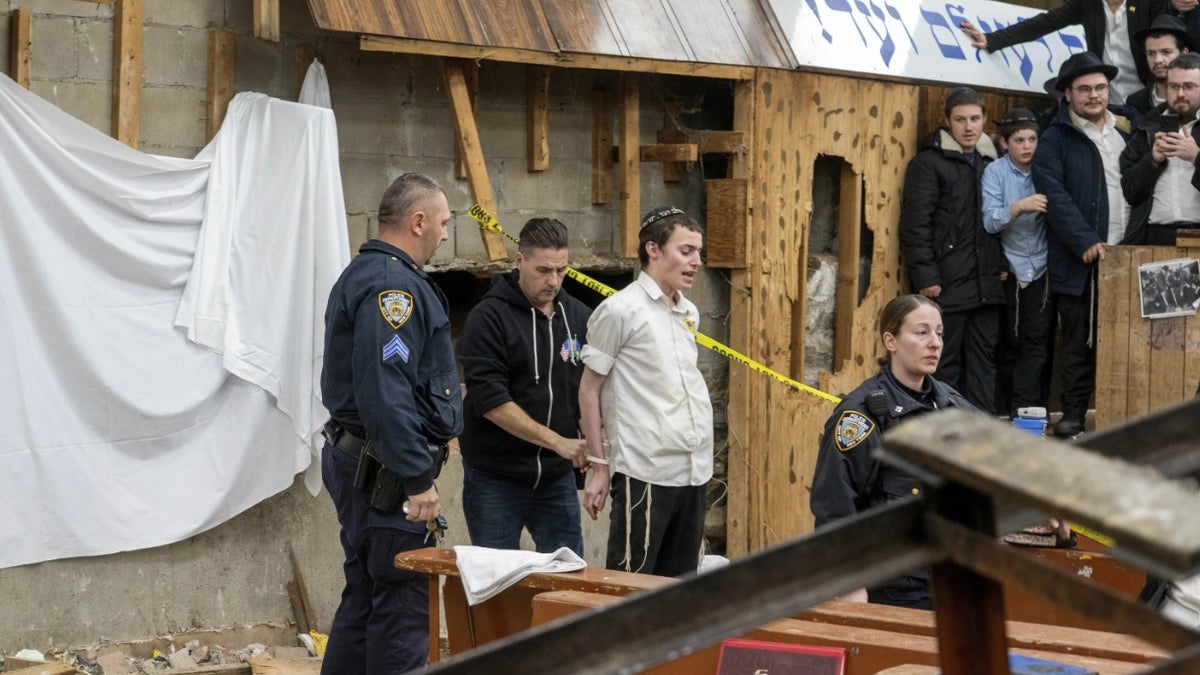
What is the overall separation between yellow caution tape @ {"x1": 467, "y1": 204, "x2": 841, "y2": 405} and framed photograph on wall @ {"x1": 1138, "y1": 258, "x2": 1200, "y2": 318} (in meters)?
1.65

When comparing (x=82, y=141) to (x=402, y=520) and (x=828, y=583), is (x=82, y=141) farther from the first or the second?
(x=828, y=583)

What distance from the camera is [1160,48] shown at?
8.45 meters

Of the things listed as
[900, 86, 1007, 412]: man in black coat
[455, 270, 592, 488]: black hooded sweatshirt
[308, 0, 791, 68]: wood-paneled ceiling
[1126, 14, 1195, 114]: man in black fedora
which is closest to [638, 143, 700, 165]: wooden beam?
[308, 0, 791, 68]: wood-paneled ceiling

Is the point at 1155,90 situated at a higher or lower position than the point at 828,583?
higher

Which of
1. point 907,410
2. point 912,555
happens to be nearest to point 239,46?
point 907,410

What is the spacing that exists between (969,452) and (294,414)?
5549 millimetres

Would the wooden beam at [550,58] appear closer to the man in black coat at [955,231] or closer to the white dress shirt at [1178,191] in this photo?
the man in black coat at [955,231]

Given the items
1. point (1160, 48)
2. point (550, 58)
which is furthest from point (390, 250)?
point (1160, 48)

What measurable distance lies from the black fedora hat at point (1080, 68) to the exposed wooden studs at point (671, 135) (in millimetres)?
2159

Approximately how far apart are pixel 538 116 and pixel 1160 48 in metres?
3.63

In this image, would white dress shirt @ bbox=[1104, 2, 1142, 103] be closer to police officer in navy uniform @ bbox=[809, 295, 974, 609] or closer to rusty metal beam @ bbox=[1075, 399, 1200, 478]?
police officer in navy uniform @ bbox=[809, 295, 974, 609]

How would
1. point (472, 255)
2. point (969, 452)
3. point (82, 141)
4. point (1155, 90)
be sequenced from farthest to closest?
point (1155, 90) → point (472, 255) → point (82, 141) → point (969, 452)

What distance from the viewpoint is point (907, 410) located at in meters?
4.80

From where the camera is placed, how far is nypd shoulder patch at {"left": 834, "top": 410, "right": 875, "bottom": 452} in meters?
4.74
